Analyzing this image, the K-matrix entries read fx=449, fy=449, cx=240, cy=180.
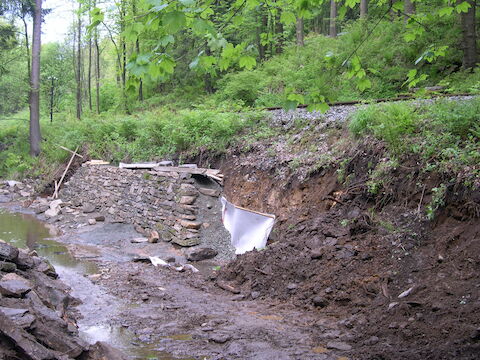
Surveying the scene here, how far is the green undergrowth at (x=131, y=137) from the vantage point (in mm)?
13820

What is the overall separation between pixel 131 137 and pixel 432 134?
13.8 m

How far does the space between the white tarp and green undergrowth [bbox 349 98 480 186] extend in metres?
2.91

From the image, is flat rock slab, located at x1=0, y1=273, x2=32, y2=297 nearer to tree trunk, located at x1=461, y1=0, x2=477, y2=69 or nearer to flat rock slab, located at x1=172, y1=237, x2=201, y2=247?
flat rock slab, located at x1=172, y1=237, x2=201, y2=247

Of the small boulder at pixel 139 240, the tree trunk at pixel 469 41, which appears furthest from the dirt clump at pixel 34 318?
the tree trunk at pixel 469 41

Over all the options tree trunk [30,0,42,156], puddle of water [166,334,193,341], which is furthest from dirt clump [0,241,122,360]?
tree trunk [30,0,42,156]

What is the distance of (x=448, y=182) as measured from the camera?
6.90 m

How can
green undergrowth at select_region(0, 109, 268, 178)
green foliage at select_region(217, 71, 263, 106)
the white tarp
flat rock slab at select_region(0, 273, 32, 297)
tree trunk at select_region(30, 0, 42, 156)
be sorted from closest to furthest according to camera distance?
1. flat rock slab at select_region(0, 273, 32, 297)
2. the white tarp
3. green undergrowth at select_region(0, 109, 268, 178)
4. green foliage at select_region(217, 71, 263, 106)
5. tree trunk at select_region(30, 0, 42, 156)

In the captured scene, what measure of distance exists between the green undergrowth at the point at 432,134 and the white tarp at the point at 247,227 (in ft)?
9.55

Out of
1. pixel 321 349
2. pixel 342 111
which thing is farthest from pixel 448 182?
pixel 342 111

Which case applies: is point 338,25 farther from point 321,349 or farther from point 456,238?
point 321,349

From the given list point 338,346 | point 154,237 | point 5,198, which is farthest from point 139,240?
point 5,198

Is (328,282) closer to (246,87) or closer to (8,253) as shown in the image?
(8,253)

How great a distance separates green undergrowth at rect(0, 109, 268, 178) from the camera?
13.8 meters

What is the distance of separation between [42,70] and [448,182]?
33978 millimetres
